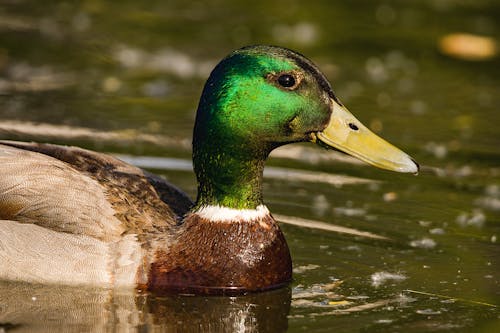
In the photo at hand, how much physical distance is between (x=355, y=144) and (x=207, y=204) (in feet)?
3.48

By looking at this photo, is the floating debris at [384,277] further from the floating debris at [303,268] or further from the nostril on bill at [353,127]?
the nostril on bill at [353,127]

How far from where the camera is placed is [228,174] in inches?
305

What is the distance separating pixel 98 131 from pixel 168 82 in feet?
7.62

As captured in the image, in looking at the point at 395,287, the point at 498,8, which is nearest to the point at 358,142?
the point at 395,287

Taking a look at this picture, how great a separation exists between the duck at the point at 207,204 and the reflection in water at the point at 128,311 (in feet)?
0.37

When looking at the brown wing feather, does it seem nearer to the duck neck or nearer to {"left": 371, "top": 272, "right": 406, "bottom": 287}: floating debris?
the duck neck

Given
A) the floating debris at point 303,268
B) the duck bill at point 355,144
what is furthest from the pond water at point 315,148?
the duck bill at point 355,144

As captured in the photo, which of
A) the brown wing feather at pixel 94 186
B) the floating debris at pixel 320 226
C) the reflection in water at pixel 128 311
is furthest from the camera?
the floating debris at pixel 320 226

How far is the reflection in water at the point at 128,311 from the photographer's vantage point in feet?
22.4

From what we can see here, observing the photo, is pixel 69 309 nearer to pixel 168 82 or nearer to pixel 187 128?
pixel 187 128

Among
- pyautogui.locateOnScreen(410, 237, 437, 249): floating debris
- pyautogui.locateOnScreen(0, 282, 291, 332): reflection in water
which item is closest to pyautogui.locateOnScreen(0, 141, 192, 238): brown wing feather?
pyautogui.locateOnScreen(0, 282, 291, 332): reflection in water

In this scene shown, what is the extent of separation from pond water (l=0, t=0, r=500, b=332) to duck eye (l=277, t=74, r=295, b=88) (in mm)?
1343

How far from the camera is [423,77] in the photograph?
1409 centimetres

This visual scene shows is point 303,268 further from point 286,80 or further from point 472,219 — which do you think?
point 472,219
